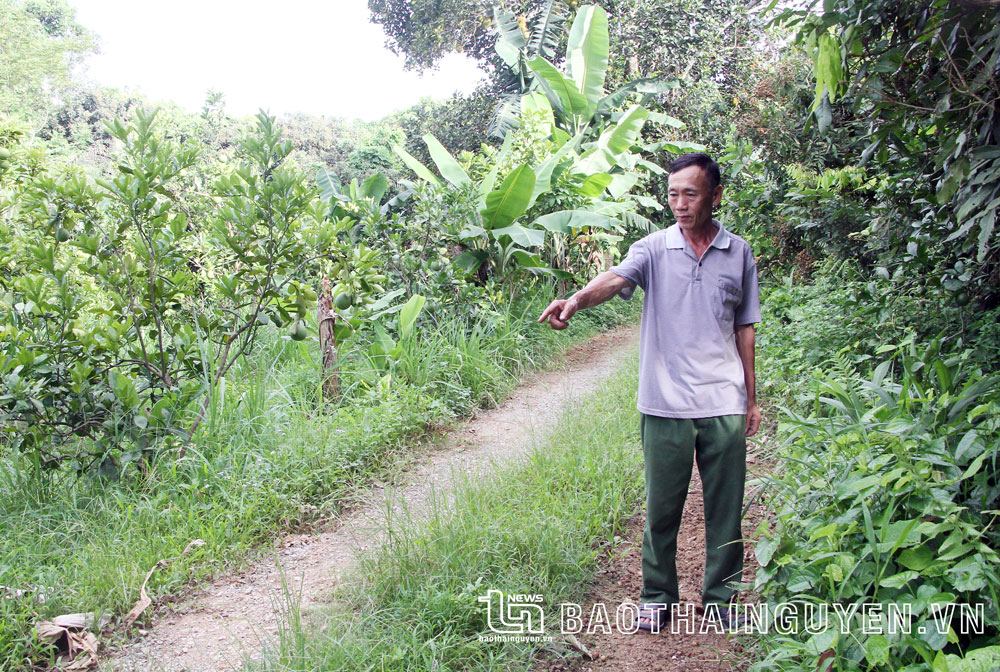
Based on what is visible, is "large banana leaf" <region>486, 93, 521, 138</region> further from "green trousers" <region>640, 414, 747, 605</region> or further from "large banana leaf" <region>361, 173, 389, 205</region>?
"green trousers" <region>640, 414, 747, 605</region>

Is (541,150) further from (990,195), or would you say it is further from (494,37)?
(494,37)

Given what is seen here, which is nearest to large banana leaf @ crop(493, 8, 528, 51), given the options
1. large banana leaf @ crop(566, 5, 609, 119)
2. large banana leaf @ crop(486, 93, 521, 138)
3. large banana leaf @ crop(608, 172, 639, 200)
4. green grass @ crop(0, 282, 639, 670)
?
large banana leaf @ crop(486, 93, 521, 138)

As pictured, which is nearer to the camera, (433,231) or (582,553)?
(582,553)

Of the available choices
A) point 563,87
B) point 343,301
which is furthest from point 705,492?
point 563,87

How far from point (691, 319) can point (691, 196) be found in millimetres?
474

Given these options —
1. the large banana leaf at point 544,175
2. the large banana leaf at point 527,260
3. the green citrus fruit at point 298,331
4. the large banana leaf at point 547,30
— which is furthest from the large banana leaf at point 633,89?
the green citrus fruit at point 298,331

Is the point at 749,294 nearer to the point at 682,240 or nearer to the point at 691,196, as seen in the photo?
the point at 682,240

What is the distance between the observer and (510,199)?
25.9 feet

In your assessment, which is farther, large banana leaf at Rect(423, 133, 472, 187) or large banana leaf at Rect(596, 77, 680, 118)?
large banana leaf at Rect(596, 77, 680, 118)

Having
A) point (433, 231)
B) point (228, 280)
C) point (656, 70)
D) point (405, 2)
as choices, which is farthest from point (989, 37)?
point (405, 2)

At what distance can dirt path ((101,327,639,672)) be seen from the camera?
9.85 feet

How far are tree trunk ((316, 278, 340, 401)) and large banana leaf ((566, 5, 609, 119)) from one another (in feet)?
23.1

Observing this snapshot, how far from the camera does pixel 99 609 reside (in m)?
3.20

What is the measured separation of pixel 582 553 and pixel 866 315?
7.70ft
